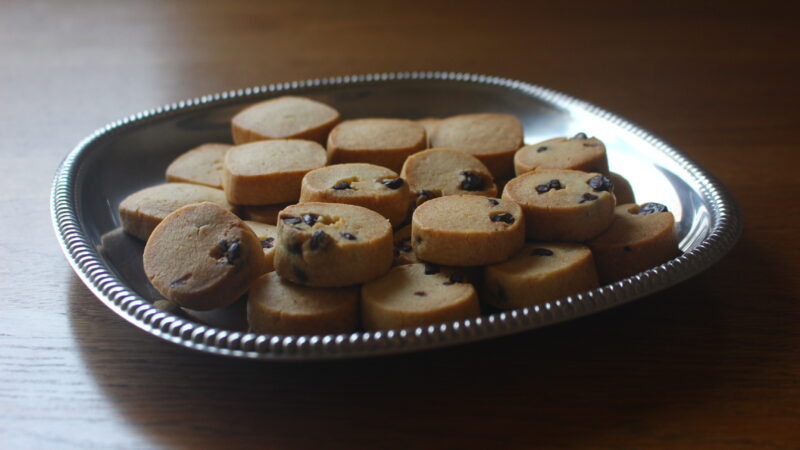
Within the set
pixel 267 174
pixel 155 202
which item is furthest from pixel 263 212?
pixel 155 202

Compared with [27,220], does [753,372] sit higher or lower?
higher

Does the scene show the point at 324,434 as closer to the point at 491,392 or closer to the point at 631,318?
the point at 491,392

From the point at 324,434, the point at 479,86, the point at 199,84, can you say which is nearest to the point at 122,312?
the point at 324,434

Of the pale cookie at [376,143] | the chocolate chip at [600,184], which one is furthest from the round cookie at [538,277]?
the pale cookie at [376,143]

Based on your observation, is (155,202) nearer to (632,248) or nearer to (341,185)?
(341,185)

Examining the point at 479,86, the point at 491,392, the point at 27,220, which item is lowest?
the point at 27,220

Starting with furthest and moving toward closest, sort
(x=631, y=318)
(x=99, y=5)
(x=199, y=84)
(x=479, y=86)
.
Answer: (x=99, y=5), (x=199, y=84), (x=479, y=86), (x=631, y=318)
